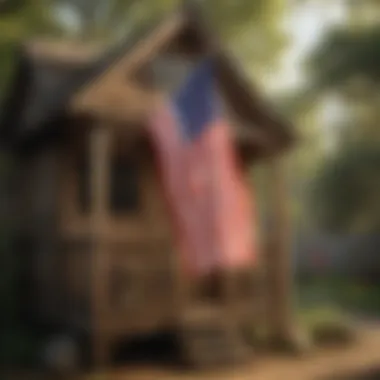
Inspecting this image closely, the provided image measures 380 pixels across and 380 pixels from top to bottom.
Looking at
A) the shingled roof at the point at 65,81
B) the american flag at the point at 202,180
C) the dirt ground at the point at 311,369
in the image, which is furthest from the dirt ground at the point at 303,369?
the shingled roof at the point at 65,81

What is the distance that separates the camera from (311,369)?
5.79 ft

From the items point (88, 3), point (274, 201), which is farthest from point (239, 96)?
point (88, 3)

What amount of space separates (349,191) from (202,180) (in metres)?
0.29

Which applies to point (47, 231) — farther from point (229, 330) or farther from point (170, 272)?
point (229, 330)

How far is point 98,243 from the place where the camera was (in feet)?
6.10

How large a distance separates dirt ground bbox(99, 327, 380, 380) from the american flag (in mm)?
208

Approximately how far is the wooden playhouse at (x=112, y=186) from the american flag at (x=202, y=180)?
0.09 m

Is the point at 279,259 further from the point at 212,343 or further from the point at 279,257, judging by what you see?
the point at 212,343

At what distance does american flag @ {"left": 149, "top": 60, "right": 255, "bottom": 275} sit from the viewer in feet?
5.43

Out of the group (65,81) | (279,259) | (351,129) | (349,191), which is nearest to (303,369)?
(279,259)

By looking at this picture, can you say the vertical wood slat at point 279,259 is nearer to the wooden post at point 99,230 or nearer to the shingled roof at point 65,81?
the shingled roof at point 65,81

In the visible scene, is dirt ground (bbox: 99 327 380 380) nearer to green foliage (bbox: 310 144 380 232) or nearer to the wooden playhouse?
the wooden playhouse

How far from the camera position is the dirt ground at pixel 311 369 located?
1.74 meters

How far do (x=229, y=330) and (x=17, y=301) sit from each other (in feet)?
1.46
